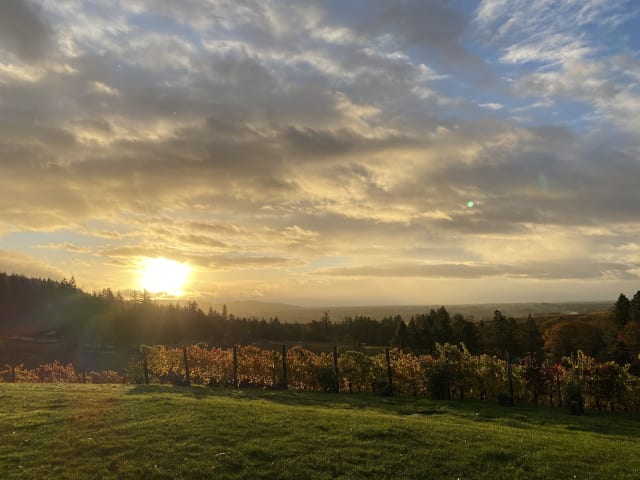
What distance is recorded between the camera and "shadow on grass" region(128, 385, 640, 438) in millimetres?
22219

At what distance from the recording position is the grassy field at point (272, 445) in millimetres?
12578

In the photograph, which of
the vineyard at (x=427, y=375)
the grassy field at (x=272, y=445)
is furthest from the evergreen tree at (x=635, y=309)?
the grassy field at (x=272, y=445)

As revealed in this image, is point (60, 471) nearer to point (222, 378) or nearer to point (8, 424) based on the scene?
point (8, 424)

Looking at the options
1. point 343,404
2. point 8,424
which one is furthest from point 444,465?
point 8,424

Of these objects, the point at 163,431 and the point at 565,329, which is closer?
the point at 163,431

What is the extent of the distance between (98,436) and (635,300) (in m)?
91.3

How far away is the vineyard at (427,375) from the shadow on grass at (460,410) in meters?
2.37

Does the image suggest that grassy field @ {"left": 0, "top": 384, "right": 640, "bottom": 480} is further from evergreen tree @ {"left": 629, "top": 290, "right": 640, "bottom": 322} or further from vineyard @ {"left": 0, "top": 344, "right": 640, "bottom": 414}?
evergreen tree @ {"left": 629, "top": 290, "right": 640, "bottom": 322}

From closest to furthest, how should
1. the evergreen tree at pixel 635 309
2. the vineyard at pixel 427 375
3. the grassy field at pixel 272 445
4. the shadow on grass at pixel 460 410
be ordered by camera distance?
the grassy field at pixel 272 445 < the shadow on grass at pixel 460 410 < the vineyard at pixel 427 375 < the evergreen tree at pixel 635 309

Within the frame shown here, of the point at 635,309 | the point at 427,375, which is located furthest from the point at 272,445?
the point at 635,309

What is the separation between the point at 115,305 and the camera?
181m

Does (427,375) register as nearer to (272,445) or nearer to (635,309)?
(272,445)

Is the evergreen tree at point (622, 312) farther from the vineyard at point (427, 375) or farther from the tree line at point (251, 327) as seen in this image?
the vineyard at point (427, 375)

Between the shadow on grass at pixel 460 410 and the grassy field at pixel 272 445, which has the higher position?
→ the grassy field at pixel 272 445
